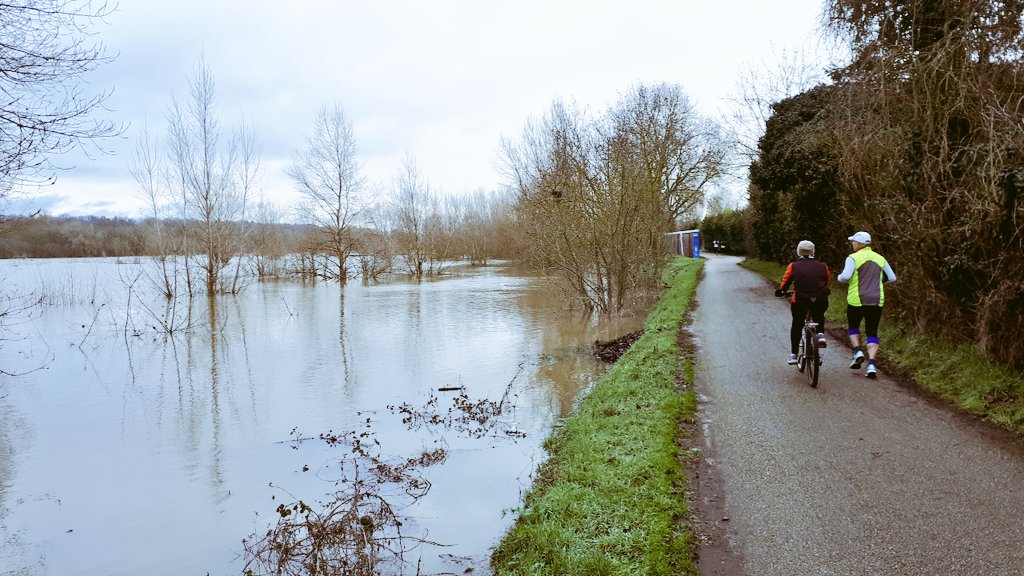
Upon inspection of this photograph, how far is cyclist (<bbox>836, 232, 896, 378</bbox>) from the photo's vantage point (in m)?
7.41

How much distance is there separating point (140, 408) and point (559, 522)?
9.17 meters

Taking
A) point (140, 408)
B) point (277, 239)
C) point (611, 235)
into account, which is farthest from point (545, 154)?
point (277, 239)

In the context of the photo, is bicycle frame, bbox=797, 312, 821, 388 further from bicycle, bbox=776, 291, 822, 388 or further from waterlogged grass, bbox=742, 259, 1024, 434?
waterlogged grass, bbox=742, 259, 1024, 434

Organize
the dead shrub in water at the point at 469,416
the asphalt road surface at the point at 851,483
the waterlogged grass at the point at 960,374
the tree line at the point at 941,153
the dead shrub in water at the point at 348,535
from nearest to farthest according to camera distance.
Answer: the asphalt road surface at the point at 851,483, the dead shrub in water at the point at 348,535, the waterlogged grass at the point at 960,374, the tree line at the point at 941,153, the dead shrub in water at the point at 469,416

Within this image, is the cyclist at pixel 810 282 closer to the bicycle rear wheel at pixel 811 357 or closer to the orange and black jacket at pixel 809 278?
the orange and black jacket at pixel 809 278

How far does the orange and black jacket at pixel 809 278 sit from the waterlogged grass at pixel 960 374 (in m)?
1.65

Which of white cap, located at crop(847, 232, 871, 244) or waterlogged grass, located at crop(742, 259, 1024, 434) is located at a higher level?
white cap, located at crop(847, 232, 871, 244)

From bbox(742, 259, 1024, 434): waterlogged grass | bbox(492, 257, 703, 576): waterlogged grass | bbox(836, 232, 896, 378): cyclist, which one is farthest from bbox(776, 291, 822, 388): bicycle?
bbox(492, 257, 703, 576): waterlogged grass

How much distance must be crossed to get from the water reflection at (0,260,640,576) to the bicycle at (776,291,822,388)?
3441mm

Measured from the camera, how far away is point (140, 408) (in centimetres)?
1038

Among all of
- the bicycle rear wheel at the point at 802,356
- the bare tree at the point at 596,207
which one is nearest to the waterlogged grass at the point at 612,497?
the bicycle rear wheel at the point at 802,356

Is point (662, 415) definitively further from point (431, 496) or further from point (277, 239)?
point (277, 239)

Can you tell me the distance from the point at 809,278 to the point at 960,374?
6.63 feet

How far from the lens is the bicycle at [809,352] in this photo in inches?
291
